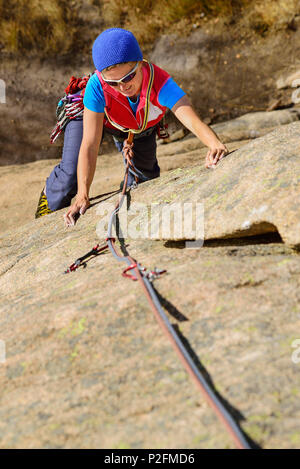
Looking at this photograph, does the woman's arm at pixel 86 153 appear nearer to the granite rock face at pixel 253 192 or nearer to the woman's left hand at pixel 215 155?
the granite rock face at pixel 253 192

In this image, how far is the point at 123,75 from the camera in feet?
9.78

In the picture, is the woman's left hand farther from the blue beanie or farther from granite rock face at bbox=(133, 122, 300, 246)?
the blue beanie

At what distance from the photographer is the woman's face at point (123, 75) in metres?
2.96

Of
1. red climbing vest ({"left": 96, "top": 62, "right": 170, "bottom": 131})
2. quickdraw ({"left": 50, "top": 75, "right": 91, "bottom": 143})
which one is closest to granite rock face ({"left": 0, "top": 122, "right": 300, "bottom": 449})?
red climbing vest ({"left": 96, "top": 62, "right": 170, "bottom": 131})

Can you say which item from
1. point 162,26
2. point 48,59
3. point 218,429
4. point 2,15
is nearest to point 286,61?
point 162,26

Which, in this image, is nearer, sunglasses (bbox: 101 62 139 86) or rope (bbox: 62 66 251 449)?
rope (bbox: 62 66 251 449)

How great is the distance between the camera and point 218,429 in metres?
1.46

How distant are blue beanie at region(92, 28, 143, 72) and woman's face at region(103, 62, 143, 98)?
0.17 feet

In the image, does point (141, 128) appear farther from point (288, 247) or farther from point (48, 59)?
point (48, 59)

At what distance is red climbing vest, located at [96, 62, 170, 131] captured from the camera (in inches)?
128

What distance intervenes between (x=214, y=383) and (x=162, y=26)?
9065mm

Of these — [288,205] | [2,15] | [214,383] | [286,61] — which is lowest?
[286,61]

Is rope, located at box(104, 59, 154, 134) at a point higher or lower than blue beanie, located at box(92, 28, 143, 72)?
lower

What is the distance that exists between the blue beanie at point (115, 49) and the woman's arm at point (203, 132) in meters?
0.55
